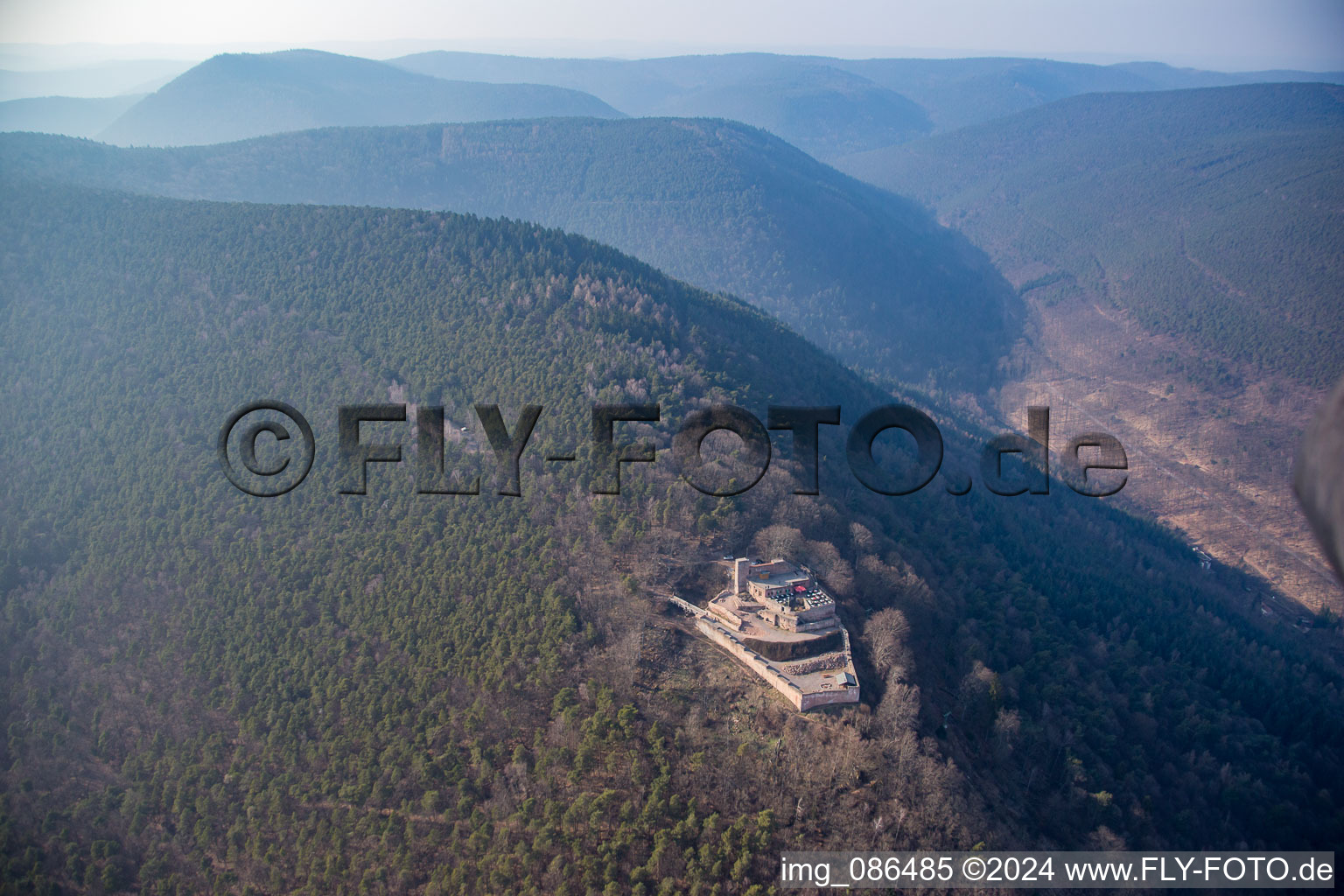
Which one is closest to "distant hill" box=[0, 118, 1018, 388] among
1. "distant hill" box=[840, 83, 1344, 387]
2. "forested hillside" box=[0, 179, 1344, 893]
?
"distant hill" box=[840, 83, 1344, 387]

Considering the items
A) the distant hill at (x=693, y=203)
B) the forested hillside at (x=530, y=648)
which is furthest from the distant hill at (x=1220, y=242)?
the forested hillside at (x=530, y=648)

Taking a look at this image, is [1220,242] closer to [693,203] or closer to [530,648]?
[693,203]

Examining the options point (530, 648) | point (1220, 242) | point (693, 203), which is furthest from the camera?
point (693, 203)

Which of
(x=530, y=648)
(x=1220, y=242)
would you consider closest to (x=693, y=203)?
(x=1220, y=242)

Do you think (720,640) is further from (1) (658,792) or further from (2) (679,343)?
(2) (679,343)

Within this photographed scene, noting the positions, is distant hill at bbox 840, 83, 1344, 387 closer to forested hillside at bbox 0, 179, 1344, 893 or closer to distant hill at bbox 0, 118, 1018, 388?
distant hill at bbox 0, 118, 1018, 388

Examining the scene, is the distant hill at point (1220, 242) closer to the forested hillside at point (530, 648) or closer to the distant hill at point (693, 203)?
the distant hill at point (693, 203)
